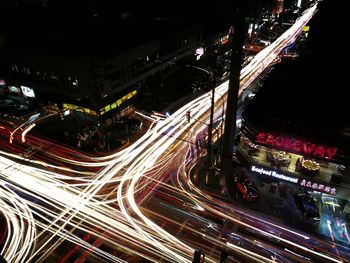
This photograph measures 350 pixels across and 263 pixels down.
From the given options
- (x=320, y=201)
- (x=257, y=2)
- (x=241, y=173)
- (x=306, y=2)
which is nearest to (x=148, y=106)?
(x=241, y=173)

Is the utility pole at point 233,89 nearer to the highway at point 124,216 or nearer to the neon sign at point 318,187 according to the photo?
the highway at point 124,216

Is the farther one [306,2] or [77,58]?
[306,2]

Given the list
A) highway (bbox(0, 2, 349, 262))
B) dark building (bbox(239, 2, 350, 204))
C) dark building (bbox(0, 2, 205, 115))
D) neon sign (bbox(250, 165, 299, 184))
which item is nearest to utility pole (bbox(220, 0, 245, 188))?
dark building (bbox(239, 2, 350, 204))

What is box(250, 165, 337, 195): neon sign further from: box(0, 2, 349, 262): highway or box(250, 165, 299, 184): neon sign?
box(0, 2, 349, 262): highway

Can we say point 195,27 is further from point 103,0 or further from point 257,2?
point 257,2

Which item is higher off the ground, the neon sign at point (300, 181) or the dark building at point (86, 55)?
the dark building at point (86, 55)

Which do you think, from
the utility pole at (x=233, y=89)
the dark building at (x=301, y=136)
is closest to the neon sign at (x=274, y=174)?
the dark building at (x=301, y=136)
